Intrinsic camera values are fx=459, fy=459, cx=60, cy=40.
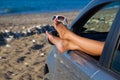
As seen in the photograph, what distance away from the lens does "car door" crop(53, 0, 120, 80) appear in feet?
12.3

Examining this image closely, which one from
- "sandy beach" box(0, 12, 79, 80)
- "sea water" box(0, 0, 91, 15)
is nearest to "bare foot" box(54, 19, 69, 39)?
"sandy beach" box(0, 12, 79, 80)

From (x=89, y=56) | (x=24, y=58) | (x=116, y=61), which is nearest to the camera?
(x=116, y=61)

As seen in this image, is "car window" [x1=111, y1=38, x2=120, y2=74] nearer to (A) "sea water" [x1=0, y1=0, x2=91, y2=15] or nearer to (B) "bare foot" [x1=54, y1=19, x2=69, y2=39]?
(B) "bare foot" [x1=54, y1=19, x2=69, y2=39]

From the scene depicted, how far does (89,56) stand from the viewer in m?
4.17

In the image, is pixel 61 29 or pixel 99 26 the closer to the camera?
pixel 61 29

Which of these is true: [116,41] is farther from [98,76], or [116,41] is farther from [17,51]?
[17,51]

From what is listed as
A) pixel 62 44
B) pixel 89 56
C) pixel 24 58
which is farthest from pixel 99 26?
pixel 24 58

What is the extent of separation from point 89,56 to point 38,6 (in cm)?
2306

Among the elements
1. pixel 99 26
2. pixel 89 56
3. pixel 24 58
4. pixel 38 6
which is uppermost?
pixel 99 26

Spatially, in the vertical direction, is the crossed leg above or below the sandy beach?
above

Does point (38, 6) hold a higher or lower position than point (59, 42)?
lower

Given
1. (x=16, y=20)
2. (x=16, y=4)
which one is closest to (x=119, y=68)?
(x=16, y=20)

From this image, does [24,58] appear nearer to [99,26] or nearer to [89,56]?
[99,26]

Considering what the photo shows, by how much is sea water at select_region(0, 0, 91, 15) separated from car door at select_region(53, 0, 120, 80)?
18.4m
